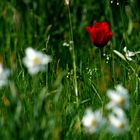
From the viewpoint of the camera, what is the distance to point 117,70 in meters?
2.82

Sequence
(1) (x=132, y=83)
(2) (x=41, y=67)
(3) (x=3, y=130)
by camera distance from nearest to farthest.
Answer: (2) (x=41, y=67), (3) (x=3, y=130), (1) (x=132, y=83)

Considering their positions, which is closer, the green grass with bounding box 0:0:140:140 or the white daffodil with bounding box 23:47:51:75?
the white daffodil with bounding box 23:47:51:75

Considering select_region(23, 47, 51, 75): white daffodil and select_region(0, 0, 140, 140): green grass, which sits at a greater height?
select_region(23, 47, 51, 75): white daffodil

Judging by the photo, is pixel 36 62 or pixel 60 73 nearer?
pixel 36 62

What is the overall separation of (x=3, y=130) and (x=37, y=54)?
1.06ft

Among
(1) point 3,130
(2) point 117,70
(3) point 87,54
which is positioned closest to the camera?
(1) point 3,130

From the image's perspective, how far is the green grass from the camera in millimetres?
1819

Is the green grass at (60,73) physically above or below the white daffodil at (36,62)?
below

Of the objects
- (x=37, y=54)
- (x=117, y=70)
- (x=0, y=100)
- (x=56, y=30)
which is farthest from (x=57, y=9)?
(x=37, y=54)

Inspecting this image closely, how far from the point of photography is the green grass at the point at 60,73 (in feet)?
5.97

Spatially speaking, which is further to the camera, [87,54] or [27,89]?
[87,54]

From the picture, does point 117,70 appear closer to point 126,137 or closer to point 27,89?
point 27,89

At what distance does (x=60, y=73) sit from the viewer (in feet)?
6.25

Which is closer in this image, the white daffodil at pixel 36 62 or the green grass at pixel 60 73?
the white daffodil at pixel 36 62
